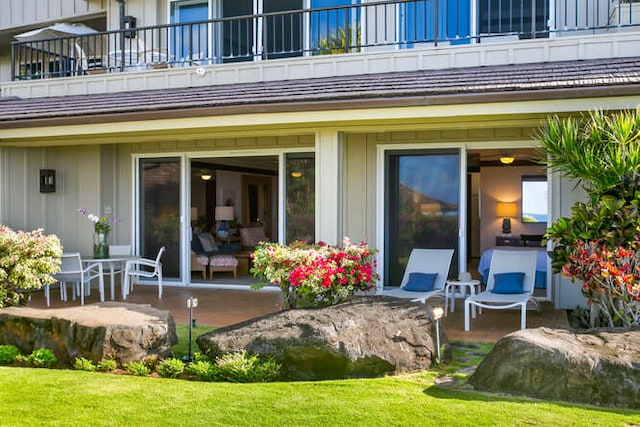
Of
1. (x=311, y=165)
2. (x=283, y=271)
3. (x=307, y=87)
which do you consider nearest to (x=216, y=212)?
(x=311, y=165)

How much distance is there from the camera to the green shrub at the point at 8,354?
21.4ft

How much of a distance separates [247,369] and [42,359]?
2198mm

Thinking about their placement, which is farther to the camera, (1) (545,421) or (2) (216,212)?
(2) (216,212)

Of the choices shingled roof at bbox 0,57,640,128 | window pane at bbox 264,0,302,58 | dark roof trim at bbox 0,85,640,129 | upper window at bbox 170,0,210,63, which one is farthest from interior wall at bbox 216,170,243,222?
dark roof trim at bbox 0,85,640,129

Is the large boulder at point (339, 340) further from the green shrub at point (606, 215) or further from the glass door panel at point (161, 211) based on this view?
the glass door panel at point (161, 211)

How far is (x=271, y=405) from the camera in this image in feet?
16.1

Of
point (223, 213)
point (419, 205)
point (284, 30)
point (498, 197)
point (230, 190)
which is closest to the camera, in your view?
point (419, 205)

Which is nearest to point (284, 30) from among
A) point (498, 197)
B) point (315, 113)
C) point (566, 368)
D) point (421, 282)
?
point (315, 113)

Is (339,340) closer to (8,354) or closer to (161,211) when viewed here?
(8,354)

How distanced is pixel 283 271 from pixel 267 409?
283cm

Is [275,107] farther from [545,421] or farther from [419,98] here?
[545,421]

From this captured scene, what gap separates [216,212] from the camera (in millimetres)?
15102

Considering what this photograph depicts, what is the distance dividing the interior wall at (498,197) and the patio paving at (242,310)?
8.42 m

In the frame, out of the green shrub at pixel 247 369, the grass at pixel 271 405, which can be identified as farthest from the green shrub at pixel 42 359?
the green shrub at pixel 247 369
